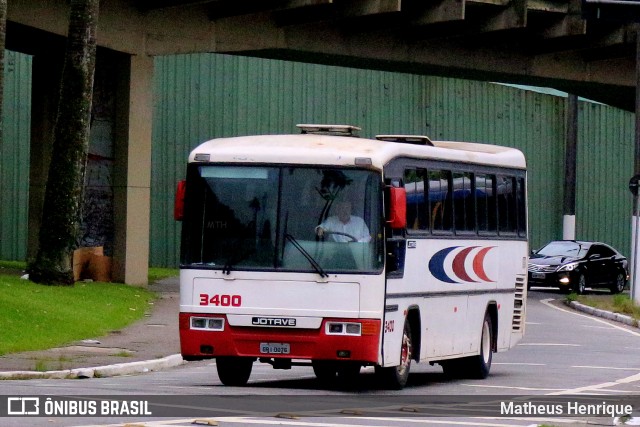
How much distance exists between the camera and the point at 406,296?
16500 millimetres

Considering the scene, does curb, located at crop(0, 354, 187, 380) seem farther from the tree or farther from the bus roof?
the tree

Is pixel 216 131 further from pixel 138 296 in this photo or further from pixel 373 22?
pixel 138 296

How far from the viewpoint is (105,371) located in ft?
58.4

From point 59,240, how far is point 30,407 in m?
14.6

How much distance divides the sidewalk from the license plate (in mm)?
A: 2775

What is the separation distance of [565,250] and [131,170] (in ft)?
50.5

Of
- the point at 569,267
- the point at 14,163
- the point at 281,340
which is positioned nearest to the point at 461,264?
the point at 281,340

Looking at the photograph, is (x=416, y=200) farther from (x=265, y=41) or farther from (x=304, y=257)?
(x=265, y=41)

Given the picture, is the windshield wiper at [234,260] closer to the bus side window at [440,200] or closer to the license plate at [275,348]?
the license plate at [275,348]

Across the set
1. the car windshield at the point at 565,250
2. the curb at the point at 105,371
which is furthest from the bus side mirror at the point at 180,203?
the car windshield at the point at 565,250

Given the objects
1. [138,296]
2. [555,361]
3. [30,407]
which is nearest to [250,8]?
[138,296]

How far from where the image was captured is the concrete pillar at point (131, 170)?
32.8 meters

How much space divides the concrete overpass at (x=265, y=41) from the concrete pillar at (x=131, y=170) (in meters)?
0.02
